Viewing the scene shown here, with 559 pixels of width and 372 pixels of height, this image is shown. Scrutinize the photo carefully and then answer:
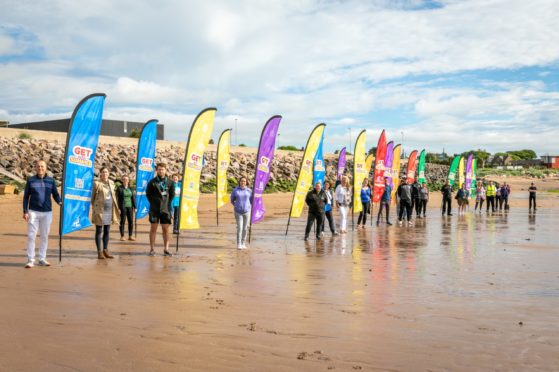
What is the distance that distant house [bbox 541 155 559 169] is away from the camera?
512ft

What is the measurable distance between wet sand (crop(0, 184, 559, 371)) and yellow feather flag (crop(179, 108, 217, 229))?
2.89 feet

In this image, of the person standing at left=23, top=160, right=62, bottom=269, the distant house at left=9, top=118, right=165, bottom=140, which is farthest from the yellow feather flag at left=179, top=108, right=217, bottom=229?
the distant house at left=9, top=118, right=165, bottom=140

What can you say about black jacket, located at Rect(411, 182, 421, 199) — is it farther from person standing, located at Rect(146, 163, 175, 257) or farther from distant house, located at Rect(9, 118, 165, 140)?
distant house, located at Rect(9, 118, 165, 140)

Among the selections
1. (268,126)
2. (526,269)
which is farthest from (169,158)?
(526,269)

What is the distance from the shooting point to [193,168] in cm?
1221

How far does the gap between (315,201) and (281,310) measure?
8434 millimetres

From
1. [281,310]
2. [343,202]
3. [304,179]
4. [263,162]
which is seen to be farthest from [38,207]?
[343,202]

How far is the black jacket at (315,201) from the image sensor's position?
14586 mm

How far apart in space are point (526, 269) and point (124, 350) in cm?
747

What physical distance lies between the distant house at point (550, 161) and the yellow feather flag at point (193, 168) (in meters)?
163

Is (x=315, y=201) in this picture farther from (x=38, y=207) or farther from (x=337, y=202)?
(x=38, y=207)

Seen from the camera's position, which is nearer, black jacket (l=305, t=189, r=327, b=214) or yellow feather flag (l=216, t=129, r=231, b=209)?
black jacket (l=305, t=189, r=327, b=214)

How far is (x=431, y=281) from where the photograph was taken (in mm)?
8336

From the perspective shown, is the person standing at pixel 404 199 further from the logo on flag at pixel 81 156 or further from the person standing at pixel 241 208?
the logo on flag at pixel 81 156
